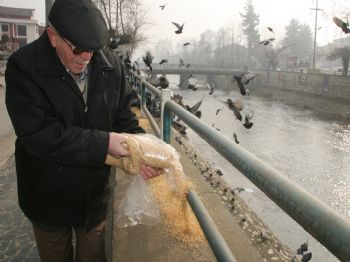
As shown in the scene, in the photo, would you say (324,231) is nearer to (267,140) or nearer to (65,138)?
(65,138)

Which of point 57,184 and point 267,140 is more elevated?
point 57,184

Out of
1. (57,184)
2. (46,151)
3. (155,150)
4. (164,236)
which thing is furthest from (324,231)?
(164,236)

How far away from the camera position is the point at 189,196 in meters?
2.13

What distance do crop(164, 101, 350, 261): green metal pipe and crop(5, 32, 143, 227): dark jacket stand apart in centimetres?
76

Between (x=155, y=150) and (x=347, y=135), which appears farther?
(x=347, y=135)

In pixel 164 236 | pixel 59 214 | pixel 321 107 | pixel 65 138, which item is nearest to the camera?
pixel 65 138

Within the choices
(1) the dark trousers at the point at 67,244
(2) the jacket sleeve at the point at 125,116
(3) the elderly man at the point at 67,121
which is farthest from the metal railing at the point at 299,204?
(1) the dark trousers at the point at 67,244

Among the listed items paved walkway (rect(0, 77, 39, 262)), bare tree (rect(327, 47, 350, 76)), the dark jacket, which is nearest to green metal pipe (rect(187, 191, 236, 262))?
the dark jacket

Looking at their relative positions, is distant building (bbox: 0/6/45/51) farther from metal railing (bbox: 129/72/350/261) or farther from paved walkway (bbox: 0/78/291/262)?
metal railing (bbox: 129/72/350/261)

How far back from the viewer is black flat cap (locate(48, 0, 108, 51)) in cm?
163

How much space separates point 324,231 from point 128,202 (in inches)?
57.9

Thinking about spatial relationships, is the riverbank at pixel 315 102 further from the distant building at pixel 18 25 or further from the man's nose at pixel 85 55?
the distant building at pixel 18 25

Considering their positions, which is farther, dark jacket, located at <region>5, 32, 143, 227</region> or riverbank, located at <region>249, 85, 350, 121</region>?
riverbank, located at <region>249, 85, 350, 121</region>

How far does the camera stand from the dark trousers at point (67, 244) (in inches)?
85.1
